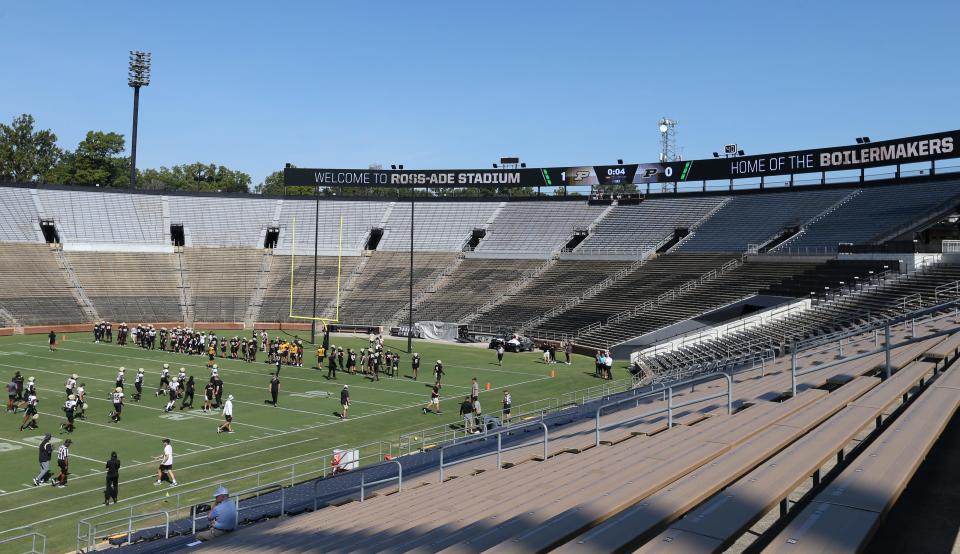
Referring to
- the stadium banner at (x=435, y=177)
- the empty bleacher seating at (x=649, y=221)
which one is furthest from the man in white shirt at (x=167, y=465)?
the stadium banner at (x=435, y=177)

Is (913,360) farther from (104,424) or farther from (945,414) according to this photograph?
(104,424)

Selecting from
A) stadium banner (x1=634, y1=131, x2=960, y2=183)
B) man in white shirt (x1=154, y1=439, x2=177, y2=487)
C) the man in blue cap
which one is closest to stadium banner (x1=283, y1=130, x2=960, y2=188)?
stadium banner (x1=634, y1=131, x2=960, y2=183)

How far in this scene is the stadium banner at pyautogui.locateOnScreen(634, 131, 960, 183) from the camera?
4607cm

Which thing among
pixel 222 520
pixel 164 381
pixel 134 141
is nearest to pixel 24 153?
pixel 134 141

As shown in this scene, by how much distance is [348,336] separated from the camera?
1895 inches

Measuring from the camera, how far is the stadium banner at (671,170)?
47562mm

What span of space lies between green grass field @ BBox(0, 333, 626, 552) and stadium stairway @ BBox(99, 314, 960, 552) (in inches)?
195

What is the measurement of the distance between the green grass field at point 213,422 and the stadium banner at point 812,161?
82.8 feet

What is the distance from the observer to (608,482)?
7.11m

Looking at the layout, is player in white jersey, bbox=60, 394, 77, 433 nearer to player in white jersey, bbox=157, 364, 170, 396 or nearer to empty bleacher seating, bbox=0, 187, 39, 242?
player in white jersey, bbox=157, 364, 170, 396

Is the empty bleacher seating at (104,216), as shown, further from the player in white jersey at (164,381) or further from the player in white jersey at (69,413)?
the player in white jersey at (69,413)

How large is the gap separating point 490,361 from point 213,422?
16.6m

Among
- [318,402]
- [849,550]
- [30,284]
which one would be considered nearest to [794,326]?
[318,402]

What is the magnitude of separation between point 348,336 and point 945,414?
4248cm
